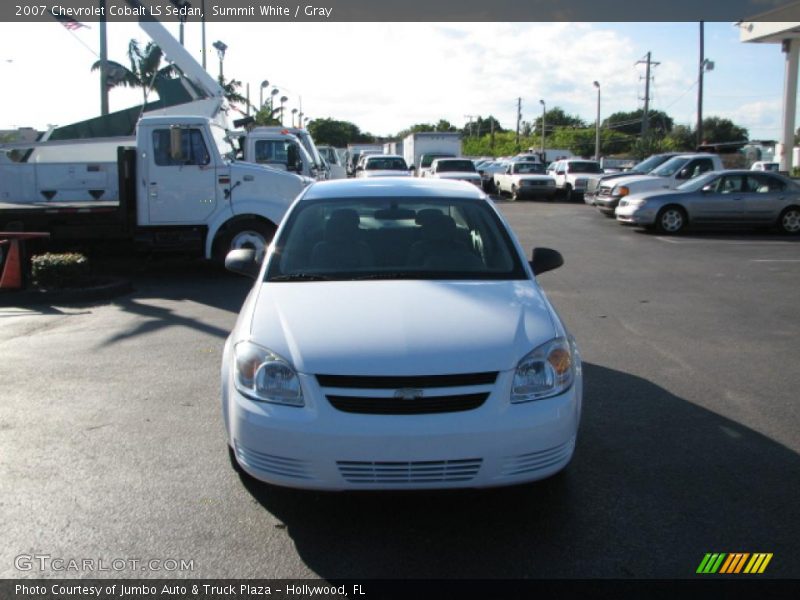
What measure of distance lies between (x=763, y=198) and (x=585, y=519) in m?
16.7

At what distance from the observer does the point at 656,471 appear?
4.52 metres

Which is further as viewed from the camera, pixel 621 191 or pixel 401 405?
pixel 621 191

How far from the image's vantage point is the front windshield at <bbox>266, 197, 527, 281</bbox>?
188 inches

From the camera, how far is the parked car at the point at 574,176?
31094 millimetres

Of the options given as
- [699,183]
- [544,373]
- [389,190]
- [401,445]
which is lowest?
[401,445]

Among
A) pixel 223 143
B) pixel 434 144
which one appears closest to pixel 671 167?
pixel 223 143

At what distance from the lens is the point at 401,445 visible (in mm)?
3477

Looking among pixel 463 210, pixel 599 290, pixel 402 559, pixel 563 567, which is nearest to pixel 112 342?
pixel 463 210

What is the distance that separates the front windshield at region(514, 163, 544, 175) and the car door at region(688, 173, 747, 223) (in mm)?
15700

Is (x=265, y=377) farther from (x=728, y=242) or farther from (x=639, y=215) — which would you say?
(x=639, y=215)

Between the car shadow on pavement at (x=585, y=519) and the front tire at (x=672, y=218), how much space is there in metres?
14.2

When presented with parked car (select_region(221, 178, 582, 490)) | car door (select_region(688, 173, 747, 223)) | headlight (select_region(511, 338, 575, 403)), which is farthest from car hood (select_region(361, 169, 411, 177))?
headlight (select_region(511, 338, 575, 403))

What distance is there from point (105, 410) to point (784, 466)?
4.56 m

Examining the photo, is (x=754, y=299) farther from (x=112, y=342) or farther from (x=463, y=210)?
(x=112, y=342)
